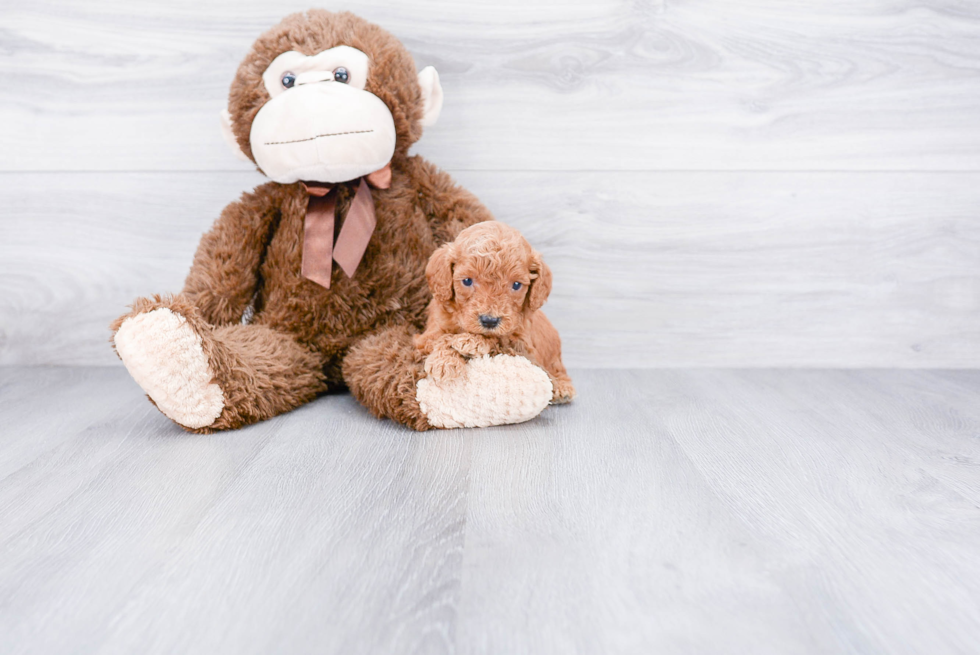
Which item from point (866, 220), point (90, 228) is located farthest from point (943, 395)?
point (90, 228)

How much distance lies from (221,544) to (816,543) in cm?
49

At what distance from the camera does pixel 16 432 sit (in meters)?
0.84

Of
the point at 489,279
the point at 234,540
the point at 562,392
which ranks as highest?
the point at 489,279

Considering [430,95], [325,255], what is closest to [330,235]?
[325,255]

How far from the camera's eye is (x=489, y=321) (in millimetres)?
787

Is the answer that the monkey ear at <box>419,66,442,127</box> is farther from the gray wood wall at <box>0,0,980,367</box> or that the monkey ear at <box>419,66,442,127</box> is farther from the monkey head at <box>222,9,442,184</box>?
the gray wood wall at <box>0,0,980,367</box>

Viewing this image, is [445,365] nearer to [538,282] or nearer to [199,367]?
[538,282]

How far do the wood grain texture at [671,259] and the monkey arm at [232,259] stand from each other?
0.61 feet

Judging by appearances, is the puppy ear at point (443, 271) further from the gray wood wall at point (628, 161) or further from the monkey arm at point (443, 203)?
the gray wood wall at point (628, 161)

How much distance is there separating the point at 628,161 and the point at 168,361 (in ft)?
2.58

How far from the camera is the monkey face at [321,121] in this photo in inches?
34.3

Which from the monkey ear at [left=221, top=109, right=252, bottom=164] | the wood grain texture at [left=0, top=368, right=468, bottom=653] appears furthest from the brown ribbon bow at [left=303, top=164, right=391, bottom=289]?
the wood grain texture at [left=0, top=368, right=468, bottom=653]

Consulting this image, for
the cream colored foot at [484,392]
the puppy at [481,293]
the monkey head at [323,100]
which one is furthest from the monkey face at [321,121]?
the cream colored foot at [484,392]

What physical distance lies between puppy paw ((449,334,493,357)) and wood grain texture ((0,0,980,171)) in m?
0.44
